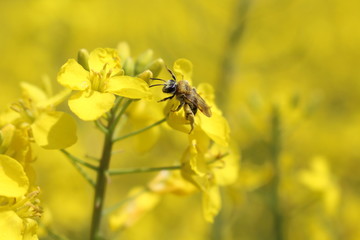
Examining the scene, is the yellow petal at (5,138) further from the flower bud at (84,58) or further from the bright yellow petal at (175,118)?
the bright yellow petal at (175,118)

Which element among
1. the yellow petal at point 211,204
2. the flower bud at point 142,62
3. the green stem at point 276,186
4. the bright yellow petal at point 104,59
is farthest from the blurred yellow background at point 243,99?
the bright yellow petal at point 104,59

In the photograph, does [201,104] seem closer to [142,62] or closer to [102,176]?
[142,62]

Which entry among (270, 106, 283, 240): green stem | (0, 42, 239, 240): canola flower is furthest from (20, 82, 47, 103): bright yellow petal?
(270, 106, 283, 240): green stem

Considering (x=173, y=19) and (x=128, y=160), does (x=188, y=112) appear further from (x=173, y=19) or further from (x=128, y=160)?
(x=173, y=19)

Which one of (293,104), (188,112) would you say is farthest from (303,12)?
(188,112)

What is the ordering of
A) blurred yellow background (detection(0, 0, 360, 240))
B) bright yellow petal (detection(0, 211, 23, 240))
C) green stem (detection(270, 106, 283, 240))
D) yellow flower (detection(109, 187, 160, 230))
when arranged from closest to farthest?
1. bright yellow petal (detection(0, 211, 23, 240))
2. yellow flower (detection(109, 187, 160, 230))
3. green stem (detection(270, 106, 283, 240))
4. blurred yellow background (detection(0, 0, 360, 240))

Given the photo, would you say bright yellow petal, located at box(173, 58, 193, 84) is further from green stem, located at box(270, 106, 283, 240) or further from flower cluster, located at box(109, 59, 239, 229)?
green stem, located at box(270, 106, 283, 240)
